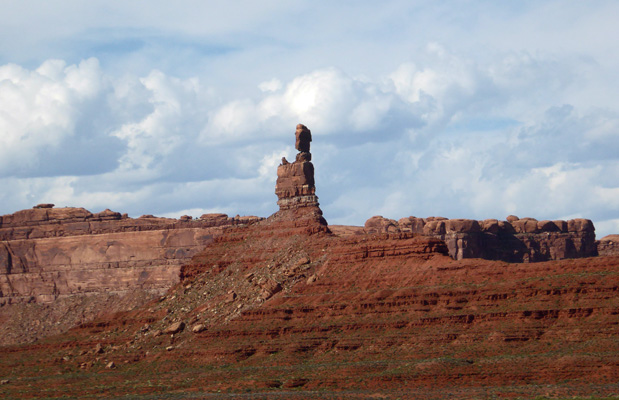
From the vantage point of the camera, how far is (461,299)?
79.9 meters

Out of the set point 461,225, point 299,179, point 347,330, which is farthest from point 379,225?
point 347,330

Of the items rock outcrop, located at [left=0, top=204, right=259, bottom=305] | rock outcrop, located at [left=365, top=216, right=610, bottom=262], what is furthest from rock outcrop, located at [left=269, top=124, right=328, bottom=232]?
rock outcrop, located at [left=365, top=216, right=610, bottom=262]

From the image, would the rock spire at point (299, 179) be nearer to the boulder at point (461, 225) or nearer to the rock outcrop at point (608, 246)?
the boulder at point (461, 225)

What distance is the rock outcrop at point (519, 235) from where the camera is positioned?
132125 millimetres

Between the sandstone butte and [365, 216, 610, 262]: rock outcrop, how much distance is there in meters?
1.59

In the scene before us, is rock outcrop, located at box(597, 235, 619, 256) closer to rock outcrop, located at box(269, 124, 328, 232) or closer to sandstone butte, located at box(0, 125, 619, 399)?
sandstone butte, located at box(0, 125, 619, 399)

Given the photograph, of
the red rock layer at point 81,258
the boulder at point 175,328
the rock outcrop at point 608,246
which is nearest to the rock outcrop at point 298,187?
the red rock layer at point 81,258

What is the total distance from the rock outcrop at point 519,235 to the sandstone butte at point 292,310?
1594mm

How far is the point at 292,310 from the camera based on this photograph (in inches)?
3482

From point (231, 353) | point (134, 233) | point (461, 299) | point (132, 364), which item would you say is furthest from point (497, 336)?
point (134, 233)

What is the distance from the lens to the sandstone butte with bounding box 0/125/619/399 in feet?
235

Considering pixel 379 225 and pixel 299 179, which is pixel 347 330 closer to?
pixel 299 179

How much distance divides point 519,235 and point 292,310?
55896 mm

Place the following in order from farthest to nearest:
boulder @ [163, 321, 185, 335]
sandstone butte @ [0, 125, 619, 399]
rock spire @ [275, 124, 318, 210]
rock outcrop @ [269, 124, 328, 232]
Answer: rock spire @ [275, 124, 318, 210], rock outcrop @ [269, 124, 328, 232], boulder @ [163, 321, 185, 335], sandstone butte @ [0, 125, 619, 399]
